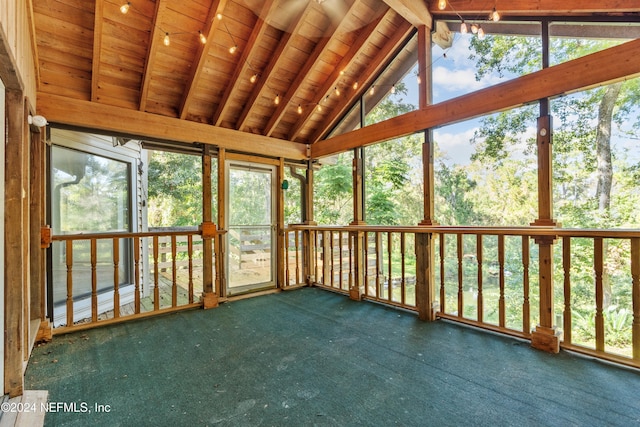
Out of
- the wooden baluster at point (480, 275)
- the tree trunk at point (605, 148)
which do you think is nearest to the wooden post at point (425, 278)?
the wooden baluster at point (480, 275)

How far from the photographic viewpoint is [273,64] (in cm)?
298

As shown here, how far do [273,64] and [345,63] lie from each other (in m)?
0.81

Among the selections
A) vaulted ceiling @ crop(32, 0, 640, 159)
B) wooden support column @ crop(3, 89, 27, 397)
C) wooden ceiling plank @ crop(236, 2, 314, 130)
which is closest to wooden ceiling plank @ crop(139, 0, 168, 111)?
vaulted ceiling @ crop(32, 0, 640, 159)

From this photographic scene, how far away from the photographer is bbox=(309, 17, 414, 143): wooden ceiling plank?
311 cm

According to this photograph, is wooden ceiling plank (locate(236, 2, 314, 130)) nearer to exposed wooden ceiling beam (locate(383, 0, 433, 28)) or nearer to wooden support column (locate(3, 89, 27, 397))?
exposed wooden ceiling beam (locate(383, 0, 433, 28))

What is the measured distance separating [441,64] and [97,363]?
395 cm

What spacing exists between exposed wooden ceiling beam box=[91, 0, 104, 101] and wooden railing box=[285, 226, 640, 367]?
2.63 m

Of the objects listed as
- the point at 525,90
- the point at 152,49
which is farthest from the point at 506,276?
the point at 152,49

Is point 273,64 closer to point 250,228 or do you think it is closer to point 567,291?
point 250,228

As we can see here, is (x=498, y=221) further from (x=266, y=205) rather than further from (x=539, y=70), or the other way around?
(x=266, y=205)

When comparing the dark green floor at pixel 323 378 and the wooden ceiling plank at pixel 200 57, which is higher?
the wooden ceiling plank at pixel 200 57

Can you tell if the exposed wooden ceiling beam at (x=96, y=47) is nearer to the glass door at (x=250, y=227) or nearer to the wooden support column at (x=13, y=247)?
the wooden support column at (x=13, y=247)

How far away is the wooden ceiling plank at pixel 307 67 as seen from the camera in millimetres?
2838

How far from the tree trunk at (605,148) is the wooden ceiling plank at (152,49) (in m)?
3.82
